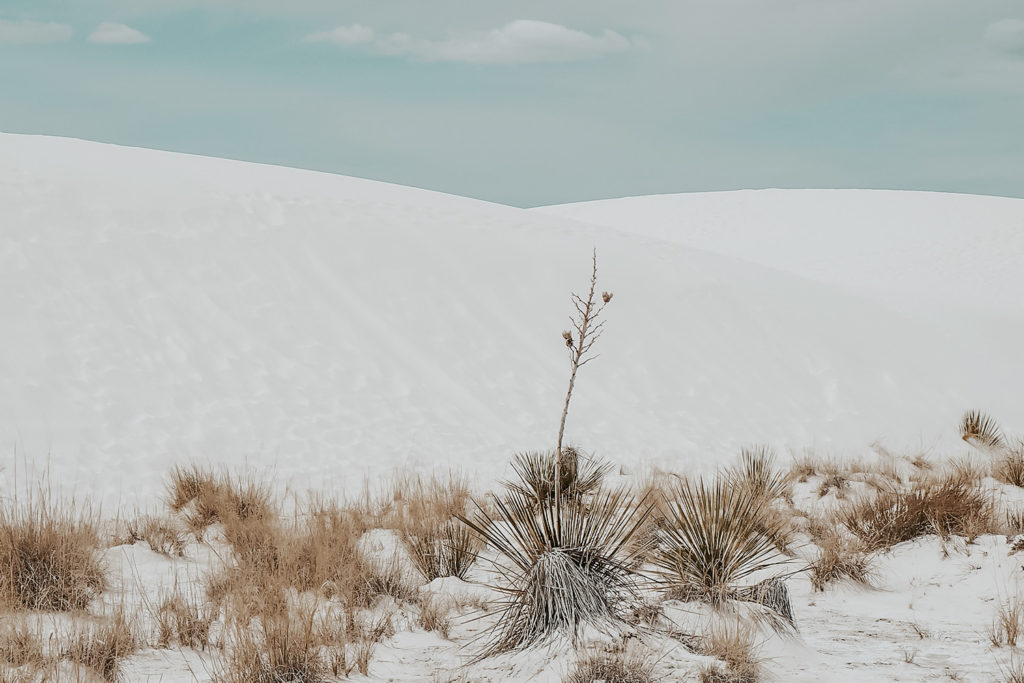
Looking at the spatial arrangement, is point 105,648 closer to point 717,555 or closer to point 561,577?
point 561,577

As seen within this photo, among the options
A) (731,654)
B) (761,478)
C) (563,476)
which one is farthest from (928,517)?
(731,654)

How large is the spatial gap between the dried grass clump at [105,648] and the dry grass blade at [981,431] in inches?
400

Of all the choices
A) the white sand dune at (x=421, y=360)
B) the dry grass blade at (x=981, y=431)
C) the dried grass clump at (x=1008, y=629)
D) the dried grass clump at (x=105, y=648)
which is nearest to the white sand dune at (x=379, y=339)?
the white sand dune at (x=421, y=360)

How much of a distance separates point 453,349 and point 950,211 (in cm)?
2887

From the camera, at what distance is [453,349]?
11094 mm

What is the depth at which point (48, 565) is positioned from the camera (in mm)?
4230

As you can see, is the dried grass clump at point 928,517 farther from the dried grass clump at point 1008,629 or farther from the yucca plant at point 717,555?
the yucca plant at point 717,555

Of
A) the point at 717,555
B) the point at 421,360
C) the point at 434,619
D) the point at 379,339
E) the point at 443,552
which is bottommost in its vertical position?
the point at 434,619

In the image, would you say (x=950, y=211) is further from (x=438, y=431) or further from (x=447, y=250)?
(x=438, y=431)

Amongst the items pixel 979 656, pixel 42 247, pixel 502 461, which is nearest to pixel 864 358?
pixel 502 461

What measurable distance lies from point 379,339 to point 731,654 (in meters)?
7.92

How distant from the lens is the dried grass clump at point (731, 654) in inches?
132

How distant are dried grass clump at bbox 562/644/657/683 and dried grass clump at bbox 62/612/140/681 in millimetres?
1659

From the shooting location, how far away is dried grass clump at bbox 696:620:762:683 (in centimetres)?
337
